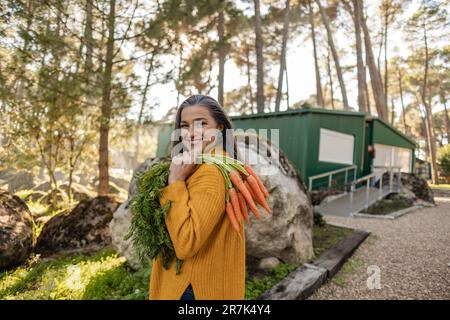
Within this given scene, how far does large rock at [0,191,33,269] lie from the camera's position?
3953mm

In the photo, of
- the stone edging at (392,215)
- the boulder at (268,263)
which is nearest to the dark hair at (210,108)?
the boulder at (268,263)

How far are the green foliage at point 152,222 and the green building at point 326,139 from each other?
6.99m

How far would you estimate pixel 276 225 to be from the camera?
3898 millimetres

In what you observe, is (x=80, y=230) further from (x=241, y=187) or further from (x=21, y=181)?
(x=21, y=181)

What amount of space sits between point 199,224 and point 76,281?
3108 millimetres

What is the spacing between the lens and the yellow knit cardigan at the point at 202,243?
1119mm

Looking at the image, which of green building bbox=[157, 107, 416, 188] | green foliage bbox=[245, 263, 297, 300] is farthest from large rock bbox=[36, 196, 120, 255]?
green building bbox=[157, 107, 416, 188]

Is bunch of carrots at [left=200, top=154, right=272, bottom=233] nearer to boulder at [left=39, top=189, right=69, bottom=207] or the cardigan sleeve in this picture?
the cardigan sleeve

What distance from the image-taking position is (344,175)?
11.2m

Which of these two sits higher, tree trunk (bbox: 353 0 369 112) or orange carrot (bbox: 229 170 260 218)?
tree trunk (bbox: 353 0 369 112)

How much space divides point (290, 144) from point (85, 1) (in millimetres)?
7321

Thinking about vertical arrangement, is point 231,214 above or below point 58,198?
above

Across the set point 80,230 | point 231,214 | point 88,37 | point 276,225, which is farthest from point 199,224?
point 88,37

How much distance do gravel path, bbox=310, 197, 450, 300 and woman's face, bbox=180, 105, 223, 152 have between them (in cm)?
274
